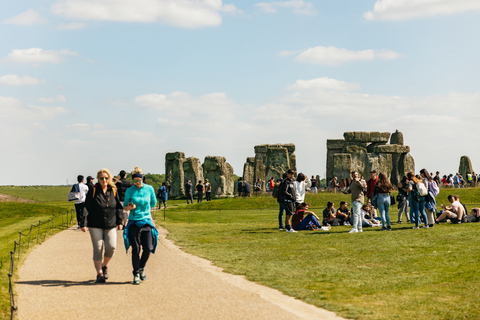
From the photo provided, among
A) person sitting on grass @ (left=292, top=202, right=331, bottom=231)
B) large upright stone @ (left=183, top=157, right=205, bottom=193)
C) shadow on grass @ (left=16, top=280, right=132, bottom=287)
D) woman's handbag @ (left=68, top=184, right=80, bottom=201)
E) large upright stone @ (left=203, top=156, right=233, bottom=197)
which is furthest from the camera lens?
large upright stone @ (left=183, top=157, right=205, bottom=193)

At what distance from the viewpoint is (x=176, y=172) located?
47469 mm

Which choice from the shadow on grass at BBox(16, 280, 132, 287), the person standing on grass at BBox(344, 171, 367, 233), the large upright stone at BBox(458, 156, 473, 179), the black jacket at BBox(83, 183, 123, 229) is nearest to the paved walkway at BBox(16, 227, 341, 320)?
the shadow on grass at BBox(16, 280, 132, 287)

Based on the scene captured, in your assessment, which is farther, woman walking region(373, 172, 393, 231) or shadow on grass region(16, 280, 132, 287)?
woman walking region(373, 172, 393, 231)

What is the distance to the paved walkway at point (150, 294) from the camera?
783 cm

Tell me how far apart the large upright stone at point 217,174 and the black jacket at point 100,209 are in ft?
113

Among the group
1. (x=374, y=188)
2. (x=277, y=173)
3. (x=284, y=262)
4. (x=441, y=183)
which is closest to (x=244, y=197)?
(x=277, y=173)

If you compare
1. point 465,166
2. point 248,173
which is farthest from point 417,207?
point 248,173

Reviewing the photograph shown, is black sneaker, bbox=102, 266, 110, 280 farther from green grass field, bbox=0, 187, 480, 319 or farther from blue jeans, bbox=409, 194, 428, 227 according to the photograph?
blue jeans, bbox=409, 194, 428, 227

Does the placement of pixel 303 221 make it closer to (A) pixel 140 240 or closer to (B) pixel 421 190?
(B) pixel 421 190

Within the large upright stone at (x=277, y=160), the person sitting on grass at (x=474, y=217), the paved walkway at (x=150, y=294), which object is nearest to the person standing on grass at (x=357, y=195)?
the person sitting on grass at (x=474, y=217)

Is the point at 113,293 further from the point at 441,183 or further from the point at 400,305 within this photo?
the point at 441,183

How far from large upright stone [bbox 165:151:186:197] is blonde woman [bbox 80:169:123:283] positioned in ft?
120

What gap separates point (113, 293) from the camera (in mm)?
9102

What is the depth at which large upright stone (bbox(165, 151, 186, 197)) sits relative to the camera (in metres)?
46.9
